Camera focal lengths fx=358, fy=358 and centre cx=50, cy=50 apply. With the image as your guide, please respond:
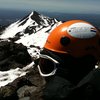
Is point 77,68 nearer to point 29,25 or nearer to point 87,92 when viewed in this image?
point 87,92

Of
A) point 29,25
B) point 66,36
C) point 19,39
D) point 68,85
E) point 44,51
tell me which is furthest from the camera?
point 29,25

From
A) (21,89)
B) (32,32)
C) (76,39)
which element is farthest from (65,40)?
(32,32)

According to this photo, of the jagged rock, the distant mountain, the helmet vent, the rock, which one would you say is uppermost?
the helmet vent

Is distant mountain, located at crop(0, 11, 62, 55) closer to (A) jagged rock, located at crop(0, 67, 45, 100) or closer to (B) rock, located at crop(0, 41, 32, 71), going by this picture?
(B) rock, located at crop(0, 41, 32, 71)

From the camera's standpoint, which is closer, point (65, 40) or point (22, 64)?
point (65, 40)

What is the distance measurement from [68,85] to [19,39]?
164953 mm

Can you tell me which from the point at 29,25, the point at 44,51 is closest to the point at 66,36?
the point at 44,51

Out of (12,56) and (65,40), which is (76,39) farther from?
(12,56)

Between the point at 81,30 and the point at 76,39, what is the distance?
0.20m

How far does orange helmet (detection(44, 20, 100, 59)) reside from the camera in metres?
6.36

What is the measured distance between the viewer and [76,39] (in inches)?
250

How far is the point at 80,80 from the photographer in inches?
259

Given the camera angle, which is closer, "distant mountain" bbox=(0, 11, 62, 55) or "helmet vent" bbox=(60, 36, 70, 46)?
"helmet vent" bbox=(60, 36, 70, 46)

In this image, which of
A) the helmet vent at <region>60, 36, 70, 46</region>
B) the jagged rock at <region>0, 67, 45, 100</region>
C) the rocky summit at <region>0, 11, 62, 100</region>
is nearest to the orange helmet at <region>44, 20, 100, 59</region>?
the helmet vent at <region>60, 36, 70, 46</region>
